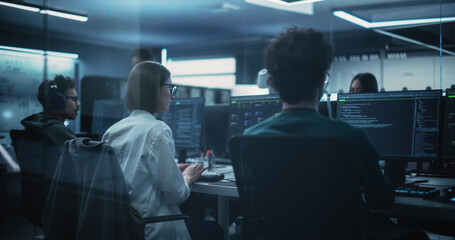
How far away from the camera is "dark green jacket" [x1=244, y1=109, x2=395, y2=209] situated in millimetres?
1303

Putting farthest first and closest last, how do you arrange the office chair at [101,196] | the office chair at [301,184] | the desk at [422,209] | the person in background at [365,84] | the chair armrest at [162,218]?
the person in background at [365,84] < the chair armrest at [162,218] < the office chair at [101,196] < the desk at [422,209] < the office chair at [301,184]

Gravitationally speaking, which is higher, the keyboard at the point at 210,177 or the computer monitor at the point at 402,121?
the computer monitor at the point at 402,121

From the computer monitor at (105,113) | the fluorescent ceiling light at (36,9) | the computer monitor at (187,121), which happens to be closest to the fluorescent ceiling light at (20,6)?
the fluorescent ceiling light at (36,9)

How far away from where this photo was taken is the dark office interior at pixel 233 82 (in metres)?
2.09

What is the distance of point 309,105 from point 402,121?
93 cm

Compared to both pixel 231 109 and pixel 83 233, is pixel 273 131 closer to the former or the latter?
pixel 83 233

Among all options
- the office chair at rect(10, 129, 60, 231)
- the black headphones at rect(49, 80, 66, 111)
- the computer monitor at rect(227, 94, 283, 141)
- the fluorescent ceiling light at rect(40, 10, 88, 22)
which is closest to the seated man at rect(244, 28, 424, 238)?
the computer monitor at rect(227, 94, 283, 141)

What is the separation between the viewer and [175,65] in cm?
1023

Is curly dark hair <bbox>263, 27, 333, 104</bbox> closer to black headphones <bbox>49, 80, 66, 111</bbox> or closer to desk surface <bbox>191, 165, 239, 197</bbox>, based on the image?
desk surface <bbox>191, 165, 239, 197</bbox>

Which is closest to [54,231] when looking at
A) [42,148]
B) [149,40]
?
[42,148]

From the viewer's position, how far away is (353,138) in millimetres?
1300

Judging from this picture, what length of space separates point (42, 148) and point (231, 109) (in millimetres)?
1203

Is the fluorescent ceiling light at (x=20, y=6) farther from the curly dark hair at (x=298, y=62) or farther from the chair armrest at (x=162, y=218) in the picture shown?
the curly dark hair at (x=298, y=62)

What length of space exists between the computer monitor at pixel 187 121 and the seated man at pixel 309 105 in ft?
5.05
